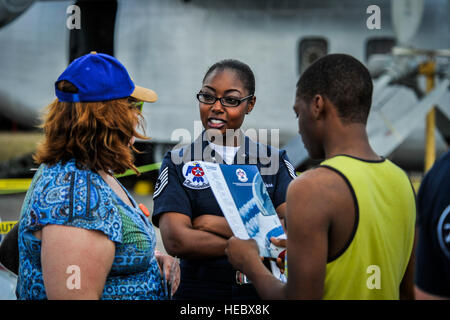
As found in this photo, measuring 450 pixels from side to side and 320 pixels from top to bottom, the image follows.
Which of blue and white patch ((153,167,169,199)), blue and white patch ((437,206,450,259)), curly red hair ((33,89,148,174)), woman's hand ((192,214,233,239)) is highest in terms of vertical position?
curly red hair ((33,89,148,174))

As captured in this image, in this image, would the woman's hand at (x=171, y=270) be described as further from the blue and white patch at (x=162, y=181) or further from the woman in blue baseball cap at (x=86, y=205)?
the blue and white patch at (x=162, y=181)

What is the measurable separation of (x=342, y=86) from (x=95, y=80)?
88cm

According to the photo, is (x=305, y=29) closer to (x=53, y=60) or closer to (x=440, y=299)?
(x=53, y=60)

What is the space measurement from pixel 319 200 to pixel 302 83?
0.46m

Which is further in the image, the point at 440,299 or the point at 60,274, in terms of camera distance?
the point at 60,274

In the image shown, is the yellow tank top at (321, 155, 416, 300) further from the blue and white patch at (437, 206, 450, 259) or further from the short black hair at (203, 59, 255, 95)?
the short black hair at (203, 59, 255, 95)

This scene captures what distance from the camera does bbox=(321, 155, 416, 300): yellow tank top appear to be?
158 centimetres

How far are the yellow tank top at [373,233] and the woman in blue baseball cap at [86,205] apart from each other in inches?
28.3

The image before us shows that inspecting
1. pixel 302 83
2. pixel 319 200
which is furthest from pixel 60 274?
pixel 302 83

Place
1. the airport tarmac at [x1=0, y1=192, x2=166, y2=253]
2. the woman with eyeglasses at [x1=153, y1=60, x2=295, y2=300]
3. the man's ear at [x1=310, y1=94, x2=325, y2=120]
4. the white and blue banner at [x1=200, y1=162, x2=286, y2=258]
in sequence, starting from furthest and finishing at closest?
the airport tarmac at [x1=0, y1=192, x2=166, y2=253]
the woman with eyeglasses at [x1=153, y1=60, x2=295, y2=300]
the white and blue banner at [x1=200, y1=162, x2=286, y2=258]
the man's ear at [x1=310, y1=94, x2=325, y2=120]

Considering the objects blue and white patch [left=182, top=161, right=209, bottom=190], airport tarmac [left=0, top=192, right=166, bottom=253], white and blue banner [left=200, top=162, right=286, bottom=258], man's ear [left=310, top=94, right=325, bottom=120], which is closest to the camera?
man's ear [left=310, top=94, right=325, bottom=120]

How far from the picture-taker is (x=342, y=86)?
170 cm

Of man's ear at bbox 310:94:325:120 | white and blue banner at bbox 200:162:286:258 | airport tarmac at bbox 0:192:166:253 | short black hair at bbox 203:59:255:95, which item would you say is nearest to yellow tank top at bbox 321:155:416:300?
man's ear at bbox 310:94:325:120
